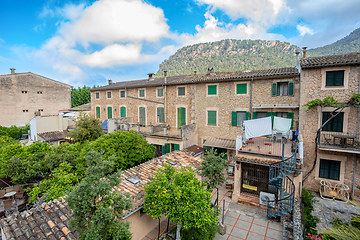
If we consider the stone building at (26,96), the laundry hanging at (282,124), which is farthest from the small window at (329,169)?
the stone building at (26,96)

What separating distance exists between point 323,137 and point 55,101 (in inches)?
1480

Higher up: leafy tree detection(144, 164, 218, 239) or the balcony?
the balcony

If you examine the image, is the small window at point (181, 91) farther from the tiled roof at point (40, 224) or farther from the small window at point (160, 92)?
the tiled roof at point (40, 224)

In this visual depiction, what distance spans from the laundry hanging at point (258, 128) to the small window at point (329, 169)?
426 cm

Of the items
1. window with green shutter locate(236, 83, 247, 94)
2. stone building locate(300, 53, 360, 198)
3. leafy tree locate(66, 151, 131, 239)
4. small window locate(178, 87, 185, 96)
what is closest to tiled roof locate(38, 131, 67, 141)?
small window locate(178, 87, 185, 96)

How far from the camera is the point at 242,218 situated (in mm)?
9914

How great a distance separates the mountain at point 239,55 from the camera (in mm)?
57484

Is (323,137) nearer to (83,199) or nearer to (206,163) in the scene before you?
(206,163)

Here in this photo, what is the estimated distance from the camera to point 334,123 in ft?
40.5

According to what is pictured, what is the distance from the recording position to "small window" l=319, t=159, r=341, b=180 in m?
12.3

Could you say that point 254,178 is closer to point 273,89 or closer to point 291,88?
point 273,89

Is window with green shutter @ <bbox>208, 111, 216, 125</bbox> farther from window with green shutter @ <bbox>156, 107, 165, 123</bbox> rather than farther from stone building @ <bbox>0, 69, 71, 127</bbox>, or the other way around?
stone building @ <bbox>0, 69, 71, 127</bbox>

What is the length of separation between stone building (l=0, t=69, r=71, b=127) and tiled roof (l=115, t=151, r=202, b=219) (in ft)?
77.4

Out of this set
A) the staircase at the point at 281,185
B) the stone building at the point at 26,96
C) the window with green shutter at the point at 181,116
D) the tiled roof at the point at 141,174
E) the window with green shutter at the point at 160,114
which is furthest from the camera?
the stone building at the point at 26,96
